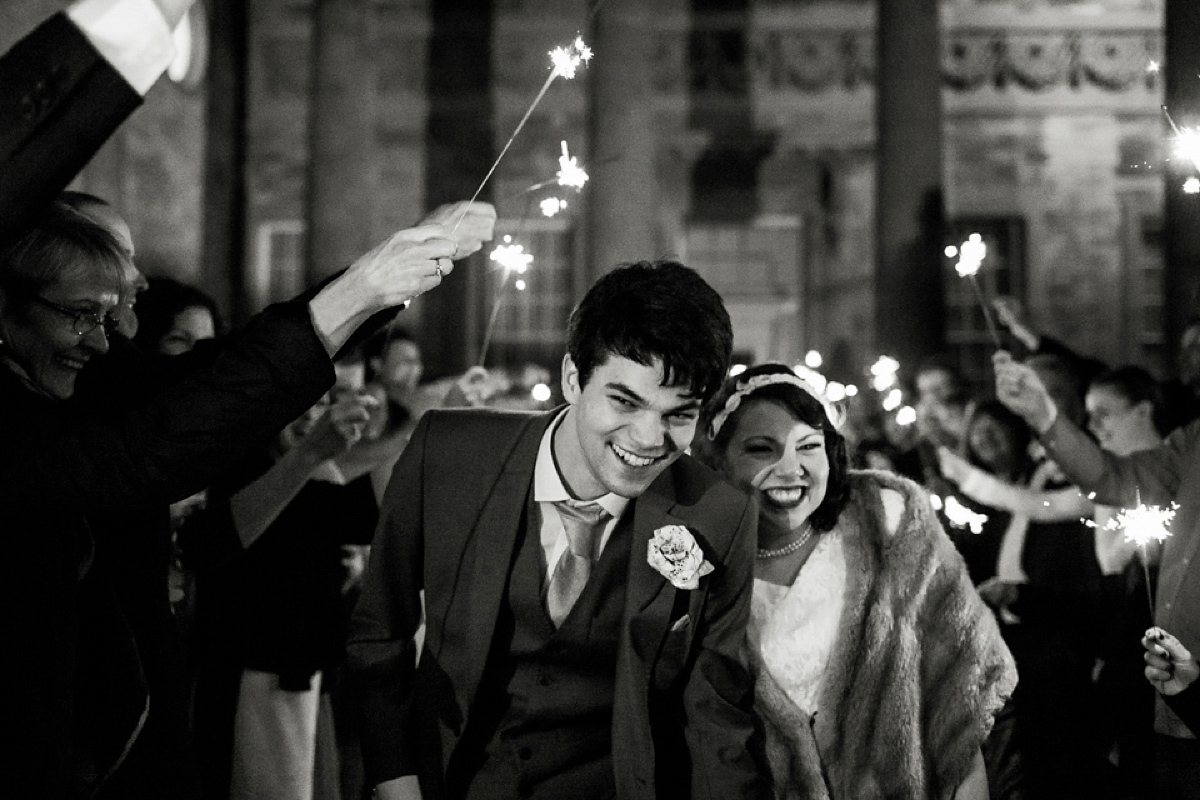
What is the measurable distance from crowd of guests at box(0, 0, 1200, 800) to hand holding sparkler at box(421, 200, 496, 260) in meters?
0.01

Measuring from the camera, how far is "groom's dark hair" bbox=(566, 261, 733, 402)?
2.79m

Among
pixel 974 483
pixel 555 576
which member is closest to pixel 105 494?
pixel 555 576

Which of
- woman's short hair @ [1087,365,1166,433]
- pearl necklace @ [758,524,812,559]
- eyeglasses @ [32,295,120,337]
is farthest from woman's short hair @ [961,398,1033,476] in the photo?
eyeglasses @ [32,295,120,337]

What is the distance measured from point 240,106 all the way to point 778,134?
8.50 metres

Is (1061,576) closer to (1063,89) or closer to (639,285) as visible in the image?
(639,285)

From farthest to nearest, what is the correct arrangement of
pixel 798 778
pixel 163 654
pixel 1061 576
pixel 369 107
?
pixel 369 107 < pixel 1061 576 < pixel 798 778 < pixel 163 654

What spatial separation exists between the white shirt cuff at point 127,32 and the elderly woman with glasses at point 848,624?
2.29 m

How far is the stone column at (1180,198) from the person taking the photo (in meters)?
7.42

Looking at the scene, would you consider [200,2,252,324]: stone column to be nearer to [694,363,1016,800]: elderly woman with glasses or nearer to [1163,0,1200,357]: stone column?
[1163,0,1200,357]: stone column

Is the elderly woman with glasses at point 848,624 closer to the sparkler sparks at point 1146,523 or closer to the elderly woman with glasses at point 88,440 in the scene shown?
the sparkler sparks at point 1146,523

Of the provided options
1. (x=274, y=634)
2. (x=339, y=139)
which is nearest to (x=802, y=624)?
(x=274, y=634)

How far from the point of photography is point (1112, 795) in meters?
5.00

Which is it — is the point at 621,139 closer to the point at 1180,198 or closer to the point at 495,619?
the point at 1180,198

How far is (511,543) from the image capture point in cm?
288
